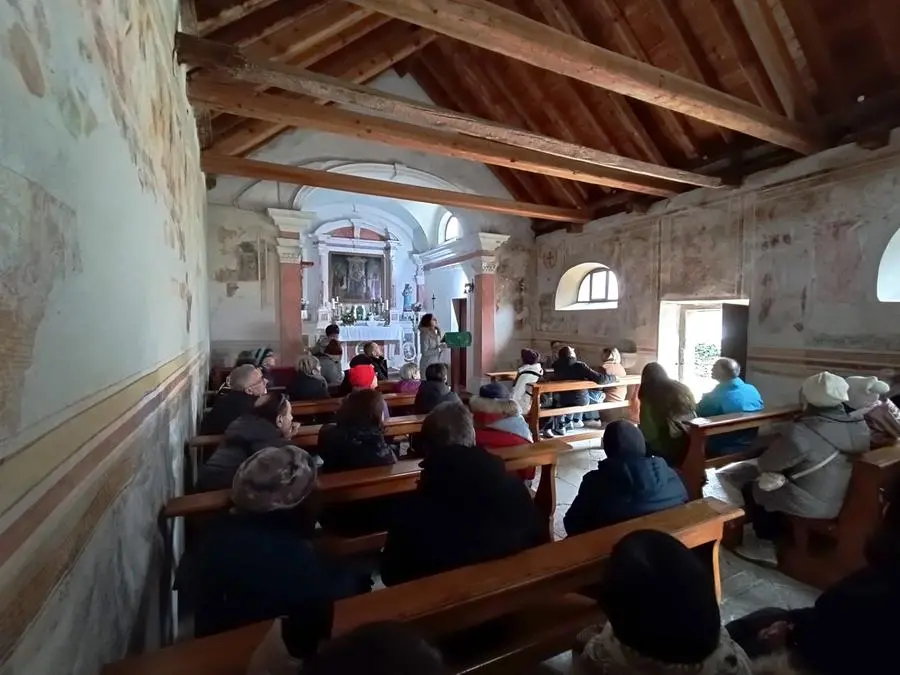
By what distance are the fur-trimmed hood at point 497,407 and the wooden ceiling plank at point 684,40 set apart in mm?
4340

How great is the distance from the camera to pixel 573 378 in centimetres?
589

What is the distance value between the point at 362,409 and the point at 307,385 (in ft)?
7.18

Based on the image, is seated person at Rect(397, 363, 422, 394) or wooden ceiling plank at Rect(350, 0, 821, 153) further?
seated person at Rect(397, 363, 422, 394)

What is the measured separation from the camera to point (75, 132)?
942 millimetres

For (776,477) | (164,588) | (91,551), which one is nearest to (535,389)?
(776,477)

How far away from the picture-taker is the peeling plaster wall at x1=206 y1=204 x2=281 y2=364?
693 centimetres

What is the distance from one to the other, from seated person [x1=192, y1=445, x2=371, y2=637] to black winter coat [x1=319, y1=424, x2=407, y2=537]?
1007 mm

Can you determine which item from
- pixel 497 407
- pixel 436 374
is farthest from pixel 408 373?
pixel 497 407

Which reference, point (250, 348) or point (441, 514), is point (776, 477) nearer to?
point (441, 514)

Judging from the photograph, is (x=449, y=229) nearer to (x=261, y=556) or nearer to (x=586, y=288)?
(x=586, y=288)

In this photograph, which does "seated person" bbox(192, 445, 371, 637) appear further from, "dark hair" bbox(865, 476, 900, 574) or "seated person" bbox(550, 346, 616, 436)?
"seated person" bbox(550, 346, 616, 436)

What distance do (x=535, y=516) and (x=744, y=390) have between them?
344 centimetres

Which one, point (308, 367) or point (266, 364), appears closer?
point (308, 367)

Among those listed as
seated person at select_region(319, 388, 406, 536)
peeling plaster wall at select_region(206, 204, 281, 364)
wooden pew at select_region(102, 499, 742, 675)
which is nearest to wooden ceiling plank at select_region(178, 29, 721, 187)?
seated person at select_region(319, 388, 406, 536)
